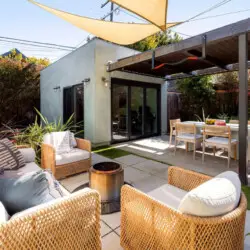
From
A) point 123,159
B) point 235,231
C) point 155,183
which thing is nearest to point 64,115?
point 123,159

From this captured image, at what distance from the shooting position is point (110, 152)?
217 inches

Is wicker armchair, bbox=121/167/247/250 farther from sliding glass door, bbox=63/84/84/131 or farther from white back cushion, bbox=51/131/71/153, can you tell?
sliding glass door, bbox=63/84/84/131

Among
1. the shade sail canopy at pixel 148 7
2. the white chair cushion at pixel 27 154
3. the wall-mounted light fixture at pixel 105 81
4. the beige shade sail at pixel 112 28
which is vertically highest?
the beige shade sail at pixel 112 28

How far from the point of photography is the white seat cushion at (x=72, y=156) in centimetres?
335

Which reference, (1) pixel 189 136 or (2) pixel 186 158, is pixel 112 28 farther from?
(2) pixel 186 158

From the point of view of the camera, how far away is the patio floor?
1920 mm

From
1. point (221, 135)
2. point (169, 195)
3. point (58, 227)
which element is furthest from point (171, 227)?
point (221, 135)

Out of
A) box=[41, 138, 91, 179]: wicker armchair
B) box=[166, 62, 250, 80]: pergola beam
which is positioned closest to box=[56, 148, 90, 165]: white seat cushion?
box=[41, 138, 91, 179]: wicker armchair

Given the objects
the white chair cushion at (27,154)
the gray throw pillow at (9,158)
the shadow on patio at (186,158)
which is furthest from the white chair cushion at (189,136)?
the gray throw pillow at (9,158)

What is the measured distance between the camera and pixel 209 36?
12.4 ft

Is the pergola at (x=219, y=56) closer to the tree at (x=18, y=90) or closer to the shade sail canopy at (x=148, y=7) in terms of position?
the shade sail canopy at (x=148, y=7)

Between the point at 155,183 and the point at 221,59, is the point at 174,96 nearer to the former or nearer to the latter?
the point at 221,59

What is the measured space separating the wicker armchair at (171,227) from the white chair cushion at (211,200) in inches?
1.4

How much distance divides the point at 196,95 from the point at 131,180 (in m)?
7.39
